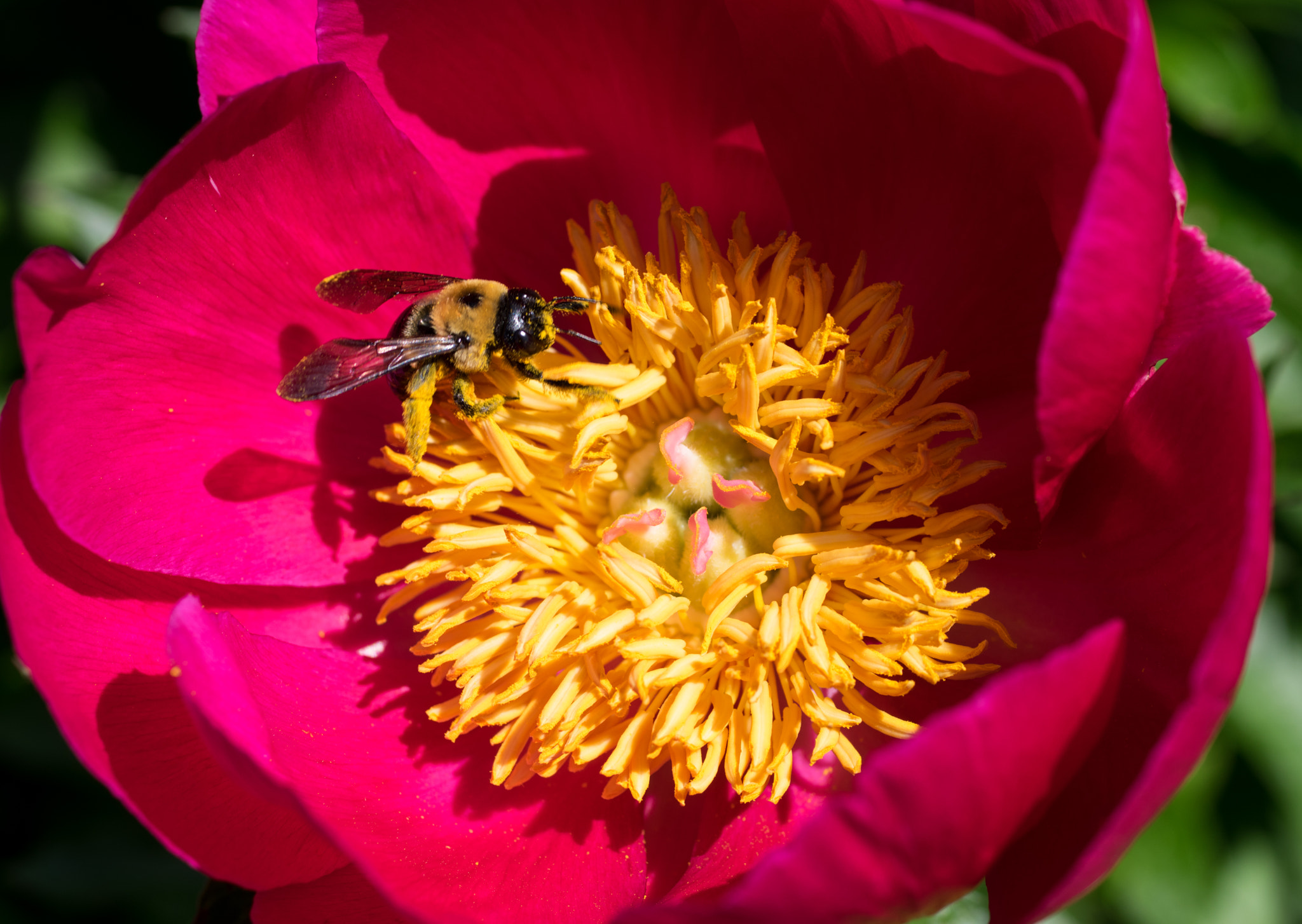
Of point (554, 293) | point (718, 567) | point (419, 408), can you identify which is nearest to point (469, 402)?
point (419, 408)

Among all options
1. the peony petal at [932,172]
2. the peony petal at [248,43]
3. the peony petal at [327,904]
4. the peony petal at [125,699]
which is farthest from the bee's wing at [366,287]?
the peony petal at [327,904]

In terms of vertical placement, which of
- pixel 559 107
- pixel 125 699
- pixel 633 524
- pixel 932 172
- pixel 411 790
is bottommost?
pixel 411 790

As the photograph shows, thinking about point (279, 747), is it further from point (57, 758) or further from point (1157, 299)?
point (1157, 299)

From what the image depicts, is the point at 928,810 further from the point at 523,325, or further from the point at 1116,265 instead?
the point at 523,325

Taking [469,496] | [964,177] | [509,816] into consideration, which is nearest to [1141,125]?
[964,177]

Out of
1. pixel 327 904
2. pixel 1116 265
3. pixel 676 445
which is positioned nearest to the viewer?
pixel 1116 265

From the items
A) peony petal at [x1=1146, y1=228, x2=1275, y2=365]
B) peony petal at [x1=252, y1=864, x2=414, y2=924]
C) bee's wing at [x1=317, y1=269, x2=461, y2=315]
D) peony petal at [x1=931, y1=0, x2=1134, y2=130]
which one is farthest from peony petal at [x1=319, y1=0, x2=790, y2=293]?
peony petal at [x1=252, y1=864, x2=414, y2=924]
